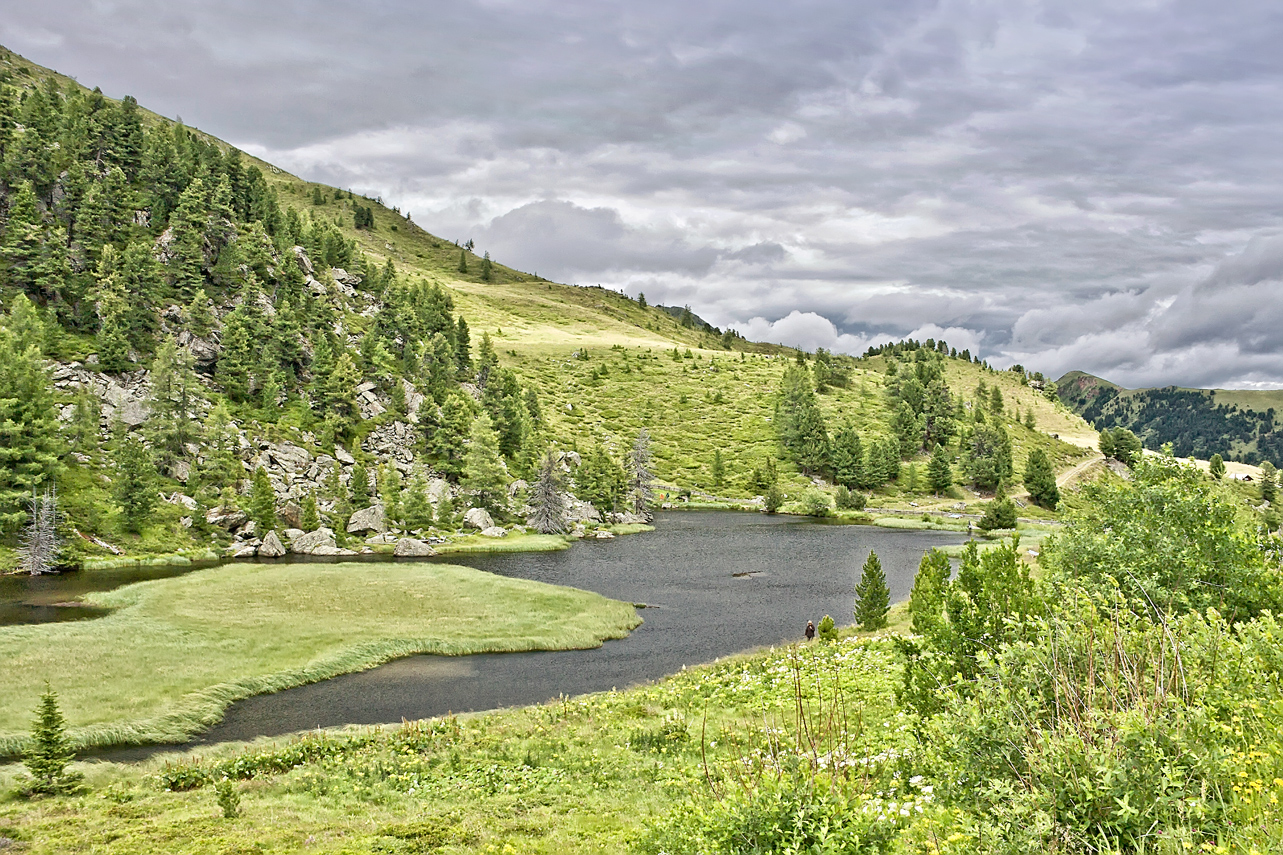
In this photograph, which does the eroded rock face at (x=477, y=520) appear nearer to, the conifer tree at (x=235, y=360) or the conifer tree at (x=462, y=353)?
the conifer tree at (x=235, y=360)

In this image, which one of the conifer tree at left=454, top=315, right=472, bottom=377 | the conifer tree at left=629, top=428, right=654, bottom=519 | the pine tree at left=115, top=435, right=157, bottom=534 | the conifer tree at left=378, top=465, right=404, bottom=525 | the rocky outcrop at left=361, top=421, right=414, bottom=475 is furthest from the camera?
the conifer tree at left=454, top=315, right=472, bottom=377

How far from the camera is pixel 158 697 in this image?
112 feet

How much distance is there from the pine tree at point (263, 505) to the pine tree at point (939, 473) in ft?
411

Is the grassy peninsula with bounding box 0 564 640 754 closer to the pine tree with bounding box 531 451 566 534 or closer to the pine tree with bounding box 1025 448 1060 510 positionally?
the pine tree with bounding box 531 451 566 534

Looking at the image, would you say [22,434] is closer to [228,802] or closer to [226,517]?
[226,517]

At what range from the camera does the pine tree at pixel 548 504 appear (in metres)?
97.4

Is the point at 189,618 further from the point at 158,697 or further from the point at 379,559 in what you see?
the point at 379,559

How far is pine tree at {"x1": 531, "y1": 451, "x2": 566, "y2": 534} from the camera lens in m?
97.4

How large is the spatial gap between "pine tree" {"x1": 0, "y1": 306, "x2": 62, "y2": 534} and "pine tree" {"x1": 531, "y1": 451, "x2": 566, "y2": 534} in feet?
173

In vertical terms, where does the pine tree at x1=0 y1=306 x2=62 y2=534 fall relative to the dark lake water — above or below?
above

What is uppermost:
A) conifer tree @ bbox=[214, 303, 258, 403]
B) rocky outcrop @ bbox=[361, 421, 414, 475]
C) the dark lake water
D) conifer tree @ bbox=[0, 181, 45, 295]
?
conifer tree @ bbox=[0, 181, 45, 295]

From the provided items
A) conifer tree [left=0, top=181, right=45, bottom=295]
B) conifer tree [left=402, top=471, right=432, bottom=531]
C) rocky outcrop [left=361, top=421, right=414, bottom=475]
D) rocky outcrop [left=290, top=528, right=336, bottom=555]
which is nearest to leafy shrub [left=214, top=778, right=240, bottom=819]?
rocky outcrop [left=290, top=528, right=336, bottom=555]

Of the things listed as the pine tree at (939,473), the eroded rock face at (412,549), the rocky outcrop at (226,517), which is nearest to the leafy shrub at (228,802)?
the eroded rock face at (412,549)

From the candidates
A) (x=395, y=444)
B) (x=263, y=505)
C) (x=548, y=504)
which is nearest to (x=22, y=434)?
(x=263, y=505)
